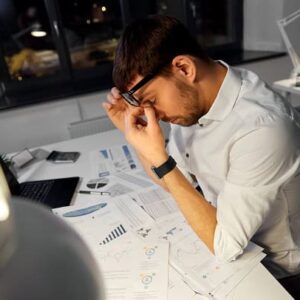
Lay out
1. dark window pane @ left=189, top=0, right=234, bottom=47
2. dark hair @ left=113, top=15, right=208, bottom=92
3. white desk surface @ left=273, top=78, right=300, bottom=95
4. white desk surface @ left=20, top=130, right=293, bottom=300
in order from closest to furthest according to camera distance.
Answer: white desk surface @ left=20, top=130, right=293, bottom=300 < dark hair @ left=113, top=15, right=208, bottom=92 < white desk surface @ left=273, top=78, right=300, bottom=95 < dark window pane @ left=189, top=0, right=234, bottom=47

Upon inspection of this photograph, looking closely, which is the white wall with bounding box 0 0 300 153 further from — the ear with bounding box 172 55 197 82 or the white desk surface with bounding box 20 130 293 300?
the ear with bounding box 172 55 197 82

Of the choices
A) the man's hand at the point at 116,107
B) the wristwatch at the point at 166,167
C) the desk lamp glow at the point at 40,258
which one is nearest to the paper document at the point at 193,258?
the wristwatch at the point at 166,167

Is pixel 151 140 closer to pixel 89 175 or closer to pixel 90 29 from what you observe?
pixel 89 175

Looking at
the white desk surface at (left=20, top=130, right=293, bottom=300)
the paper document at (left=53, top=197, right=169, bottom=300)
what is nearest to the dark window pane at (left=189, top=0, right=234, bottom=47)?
the white desk surface at (left=20, top=130, right=293, bottom=300)

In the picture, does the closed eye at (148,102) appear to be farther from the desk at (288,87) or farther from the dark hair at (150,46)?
the desk at (288,87)

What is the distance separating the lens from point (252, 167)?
3.01ft

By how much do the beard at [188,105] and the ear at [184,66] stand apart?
0.03 meters

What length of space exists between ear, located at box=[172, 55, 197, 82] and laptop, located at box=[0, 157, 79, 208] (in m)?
0.70

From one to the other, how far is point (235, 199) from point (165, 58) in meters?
0.46

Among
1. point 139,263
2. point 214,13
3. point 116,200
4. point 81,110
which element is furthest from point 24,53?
point 139,263

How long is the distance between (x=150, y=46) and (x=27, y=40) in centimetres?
222

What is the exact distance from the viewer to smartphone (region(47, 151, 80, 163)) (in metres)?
1.73

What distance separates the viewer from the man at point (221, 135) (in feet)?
3.04

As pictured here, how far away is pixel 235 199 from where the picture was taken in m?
0.93
